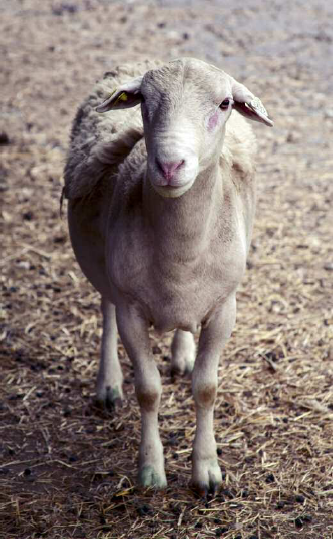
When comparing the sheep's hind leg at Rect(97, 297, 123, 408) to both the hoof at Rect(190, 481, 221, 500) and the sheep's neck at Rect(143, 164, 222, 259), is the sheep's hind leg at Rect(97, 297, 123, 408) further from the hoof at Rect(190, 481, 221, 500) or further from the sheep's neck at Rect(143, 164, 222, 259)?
the sheep's neck at Rect(143, 164, 222, 259)

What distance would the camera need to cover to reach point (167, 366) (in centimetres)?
510

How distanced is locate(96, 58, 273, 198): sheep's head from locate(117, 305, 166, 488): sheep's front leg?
2.92ft

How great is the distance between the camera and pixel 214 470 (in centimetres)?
405

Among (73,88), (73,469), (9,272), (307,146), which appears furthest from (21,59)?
(73,469)

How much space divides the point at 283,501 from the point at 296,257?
8.47ft

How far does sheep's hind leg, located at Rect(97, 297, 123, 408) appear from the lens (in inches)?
187

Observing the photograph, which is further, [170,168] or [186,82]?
[186,82]

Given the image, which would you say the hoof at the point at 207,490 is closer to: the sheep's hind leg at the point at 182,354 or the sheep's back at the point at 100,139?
the sheep's hind leg at the point at 182,354

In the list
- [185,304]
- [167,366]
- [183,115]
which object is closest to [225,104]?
[183,115]

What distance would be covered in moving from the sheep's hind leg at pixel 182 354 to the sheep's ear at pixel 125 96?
6.05 feet

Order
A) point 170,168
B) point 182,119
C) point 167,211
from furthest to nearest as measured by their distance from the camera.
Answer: point 167,211
point 182,119
point 170,168

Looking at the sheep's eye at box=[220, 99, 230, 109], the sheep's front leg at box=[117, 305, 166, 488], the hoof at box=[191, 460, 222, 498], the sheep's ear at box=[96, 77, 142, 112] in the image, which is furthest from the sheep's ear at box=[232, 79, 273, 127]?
the hoof at box=[191, 460, 222, 498]

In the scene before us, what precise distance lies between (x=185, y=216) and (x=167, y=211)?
3.1 inches

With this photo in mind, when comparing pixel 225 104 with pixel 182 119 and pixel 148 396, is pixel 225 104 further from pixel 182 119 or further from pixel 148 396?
pixel 148 396
